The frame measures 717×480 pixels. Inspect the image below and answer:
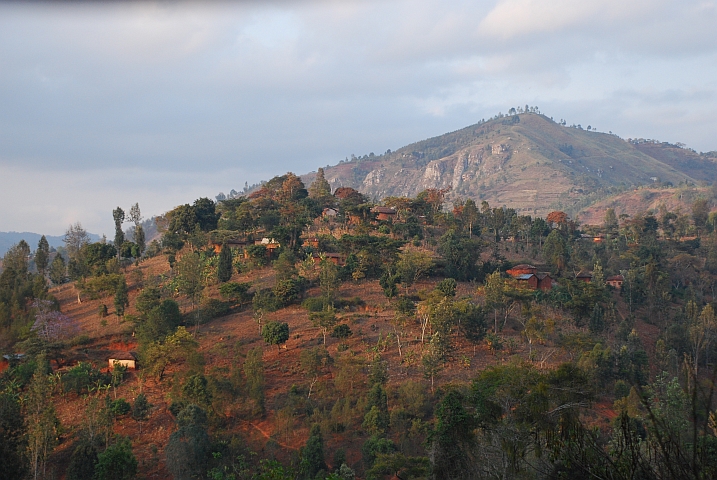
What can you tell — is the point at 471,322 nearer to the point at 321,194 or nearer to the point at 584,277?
the point at 584,277

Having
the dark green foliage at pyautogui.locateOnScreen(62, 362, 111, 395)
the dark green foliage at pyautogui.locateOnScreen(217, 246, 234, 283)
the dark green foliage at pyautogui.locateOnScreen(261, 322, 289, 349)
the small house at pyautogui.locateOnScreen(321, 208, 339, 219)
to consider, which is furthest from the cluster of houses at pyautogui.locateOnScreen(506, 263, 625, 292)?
the dark green foliage at pyautogui.locateOnScreen(62, 362, 111, 395)

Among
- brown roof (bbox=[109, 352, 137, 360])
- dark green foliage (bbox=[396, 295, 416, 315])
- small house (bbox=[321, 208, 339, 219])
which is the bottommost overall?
dark green foliage (bbox=[396, 295, 416, 315])

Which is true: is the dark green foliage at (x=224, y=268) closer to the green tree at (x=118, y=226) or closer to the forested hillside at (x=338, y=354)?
the forested hillside at (x=338, y=354)

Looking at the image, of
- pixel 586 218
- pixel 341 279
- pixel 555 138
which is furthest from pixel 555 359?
pixel 555 138

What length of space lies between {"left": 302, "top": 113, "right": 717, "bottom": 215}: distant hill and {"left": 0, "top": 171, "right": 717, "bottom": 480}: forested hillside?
70951 mm

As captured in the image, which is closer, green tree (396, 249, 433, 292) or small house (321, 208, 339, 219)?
green tree (396, 249, 433, 292)

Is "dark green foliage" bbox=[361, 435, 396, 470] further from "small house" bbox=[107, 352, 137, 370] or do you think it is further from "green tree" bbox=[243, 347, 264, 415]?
"small house" bbox=[107, 352, 137, 370]

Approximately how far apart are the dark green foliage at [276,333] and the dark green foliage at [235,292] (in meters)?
4.31

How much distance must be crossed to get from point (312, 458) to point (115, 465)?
4588mm

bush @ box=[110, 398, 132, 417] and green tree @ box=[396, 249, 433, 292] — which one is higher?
green tree @ box=[396, 249, 433, 292]

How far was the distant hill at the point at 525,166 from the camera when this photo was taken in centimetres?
11231

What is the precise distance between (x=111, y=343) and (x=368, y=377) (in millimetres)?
10419

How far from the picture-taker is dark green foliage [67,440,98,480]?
14.0m

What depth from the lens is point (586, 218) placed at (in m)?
88.0
